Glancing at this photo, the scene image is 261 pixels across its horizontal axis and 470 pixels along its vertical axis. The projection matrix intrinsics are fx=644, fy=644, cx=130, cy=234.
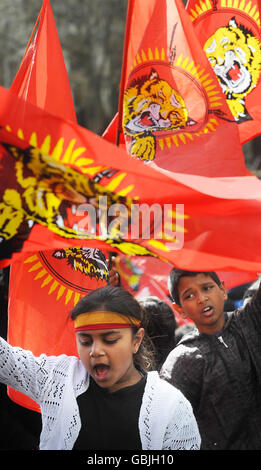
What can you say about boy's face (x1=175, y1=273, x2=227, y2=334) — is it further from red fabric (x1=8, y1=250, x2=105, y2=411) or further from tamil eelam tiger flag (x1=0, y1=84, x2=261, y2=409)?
red fabric (x1=8, y1=250, x2=105, y2=411)

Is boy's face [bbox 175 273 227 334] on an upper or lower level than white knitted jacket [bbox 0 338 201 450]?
upper

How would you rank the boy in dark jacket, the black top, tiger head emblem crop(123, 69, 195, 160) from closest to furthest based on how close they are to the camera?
the black top
the boy in dark jacket
tiger head emblem crop(123, 69, 195, 160)

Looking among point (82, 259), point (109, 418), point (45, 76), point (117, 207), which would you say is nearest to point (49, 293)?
point (82, 259)

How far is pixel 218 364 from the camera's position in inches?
85.2

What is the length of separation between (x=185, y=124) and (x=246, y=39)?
31.4 inches

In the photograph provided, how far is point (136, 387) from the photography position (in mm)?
1883

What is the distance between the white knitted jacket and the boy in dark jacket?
0.28 meters

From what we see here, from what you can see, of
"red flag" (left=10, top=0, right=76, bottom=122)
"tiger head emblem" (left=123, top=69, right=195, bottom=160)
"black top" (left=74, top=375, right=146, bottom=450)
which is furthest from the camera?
"red flag" (left=10, top=0, right=76, bottom=122)

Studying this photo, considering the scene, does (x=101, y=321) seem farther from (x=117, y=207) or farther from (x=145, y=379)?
(x=117, y=207)

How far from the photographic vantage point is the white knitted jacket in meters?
1.80

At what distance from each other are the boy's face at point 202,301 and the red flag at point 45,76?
1155 millimetres

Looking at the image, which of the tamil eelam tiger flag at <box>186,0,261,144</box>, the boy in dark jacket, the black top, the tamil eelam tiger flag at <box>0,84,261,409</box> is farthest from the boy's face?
the tamil eelam tiger flag at <box>186,0,261,144</box>

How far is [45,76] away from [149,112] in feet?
1.74

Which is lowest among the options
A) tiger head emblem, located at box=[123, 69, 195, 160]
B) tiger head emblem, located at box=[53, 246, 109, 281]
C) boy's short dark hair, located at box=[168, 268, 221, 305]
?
boy's short dark hair, located at box=[168, 268, 221, 305]
